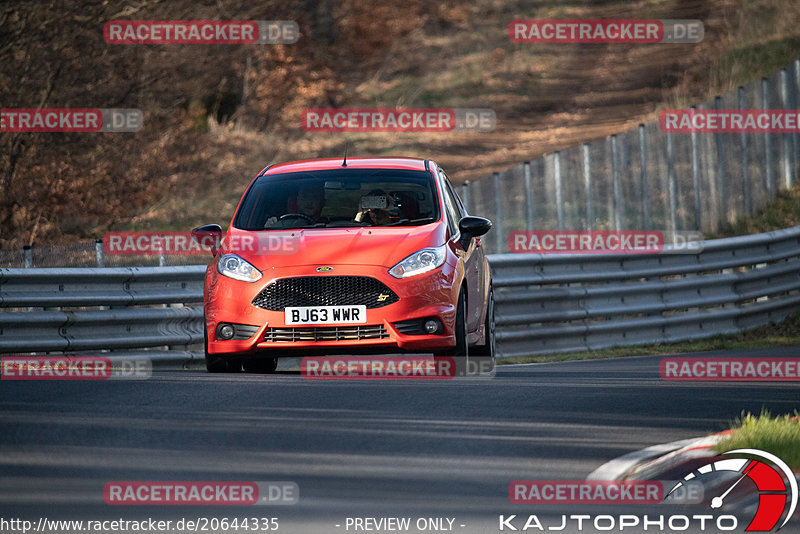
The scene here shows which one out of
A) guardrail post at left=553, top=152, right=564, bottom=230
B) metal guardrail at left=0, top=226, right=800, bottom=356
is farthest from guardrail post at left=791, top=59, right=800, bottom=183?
guardrail post at left=553, top=152, right=564, bottom=230

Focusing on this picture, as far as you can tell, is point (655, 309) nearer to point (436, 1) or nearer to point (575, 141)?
point (575, 141)

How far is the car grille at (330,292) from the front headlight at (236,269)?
189mm

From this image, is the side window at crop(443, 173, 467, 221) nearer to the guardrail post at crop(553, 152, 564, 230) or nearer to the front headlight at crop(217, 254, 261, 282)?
the front headlight at crop(217, 254, 261, 282)

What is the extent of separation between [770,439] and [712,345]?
9.62m

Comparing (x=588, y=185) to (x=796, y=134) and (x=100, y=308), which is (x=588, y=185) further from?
(x=100, y=308)

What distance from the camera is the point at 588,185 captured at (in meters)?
21.3

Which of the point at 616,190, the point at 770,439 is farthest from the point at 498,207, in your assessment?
the point at 770,439

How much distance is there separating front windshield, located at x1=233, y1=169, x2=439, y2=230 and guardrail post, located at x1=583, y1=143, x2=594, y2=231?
9533mm

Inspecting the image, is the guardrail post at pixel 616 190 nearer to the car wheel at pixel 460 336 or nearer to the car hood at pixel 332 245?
the car hood at pixel 332 245

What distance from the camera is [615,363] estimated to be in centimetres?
1430

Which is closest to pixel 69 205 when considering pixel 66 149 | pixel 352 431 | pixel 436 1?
pixel 66 149

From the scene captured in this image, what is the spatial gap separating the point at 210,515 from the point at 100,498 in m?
0.59

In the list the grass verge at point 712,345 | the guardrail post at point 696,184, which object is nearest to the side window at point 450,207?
the grass verge at point 712,345

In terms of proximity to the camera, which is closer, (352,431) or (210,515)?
(210,515)
